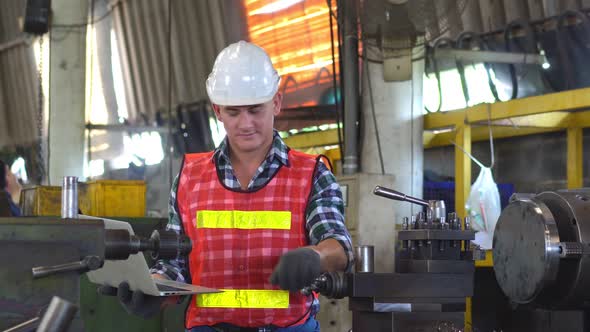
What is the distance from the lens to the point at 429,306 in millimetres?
2318

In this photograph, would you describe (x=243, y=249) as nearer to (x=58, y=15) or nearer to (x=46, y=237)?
(x=46, y=237)

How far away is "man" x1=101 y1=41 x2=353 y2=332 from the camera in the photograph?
211 cm

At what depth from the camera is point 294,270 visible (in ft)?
5.65

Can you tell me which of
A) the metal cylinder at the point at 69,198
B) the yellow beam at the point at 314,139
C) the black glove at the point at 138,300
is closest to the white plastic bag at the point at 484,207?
the yellow beam at the point at 314,139

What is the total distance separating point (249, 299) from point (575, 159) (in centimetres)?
250

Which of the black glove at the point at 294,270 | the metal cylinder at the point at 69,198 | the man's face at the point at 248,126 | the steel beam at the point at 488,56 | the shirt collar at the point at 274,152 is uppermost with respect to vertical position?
the steel beam at the point at 488,56

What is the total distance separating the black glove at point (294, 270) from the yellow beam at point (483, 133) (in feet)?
9.37

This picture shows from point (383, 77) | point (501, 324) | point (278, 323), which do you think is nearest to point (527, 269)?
point (278, 323)

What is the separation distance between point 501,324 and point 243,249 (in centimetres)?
171

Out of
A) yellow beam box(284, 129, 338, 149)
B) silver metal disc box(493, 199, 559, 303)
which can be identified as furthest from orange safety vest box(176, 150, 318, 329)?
yellow beam box(284, 129, 338, 149)

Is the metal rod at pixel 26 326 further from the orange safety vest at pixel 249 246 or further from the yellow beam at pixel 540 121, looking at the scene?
the yellow beam at pixel 540 121

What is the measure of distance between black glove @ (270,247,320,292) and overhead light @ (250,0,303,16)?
195 inches

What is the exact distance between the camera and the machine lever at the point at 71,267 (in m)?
1.27

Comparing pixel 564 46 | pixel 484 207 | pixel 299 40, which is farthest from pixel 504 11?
pixel 299 40
